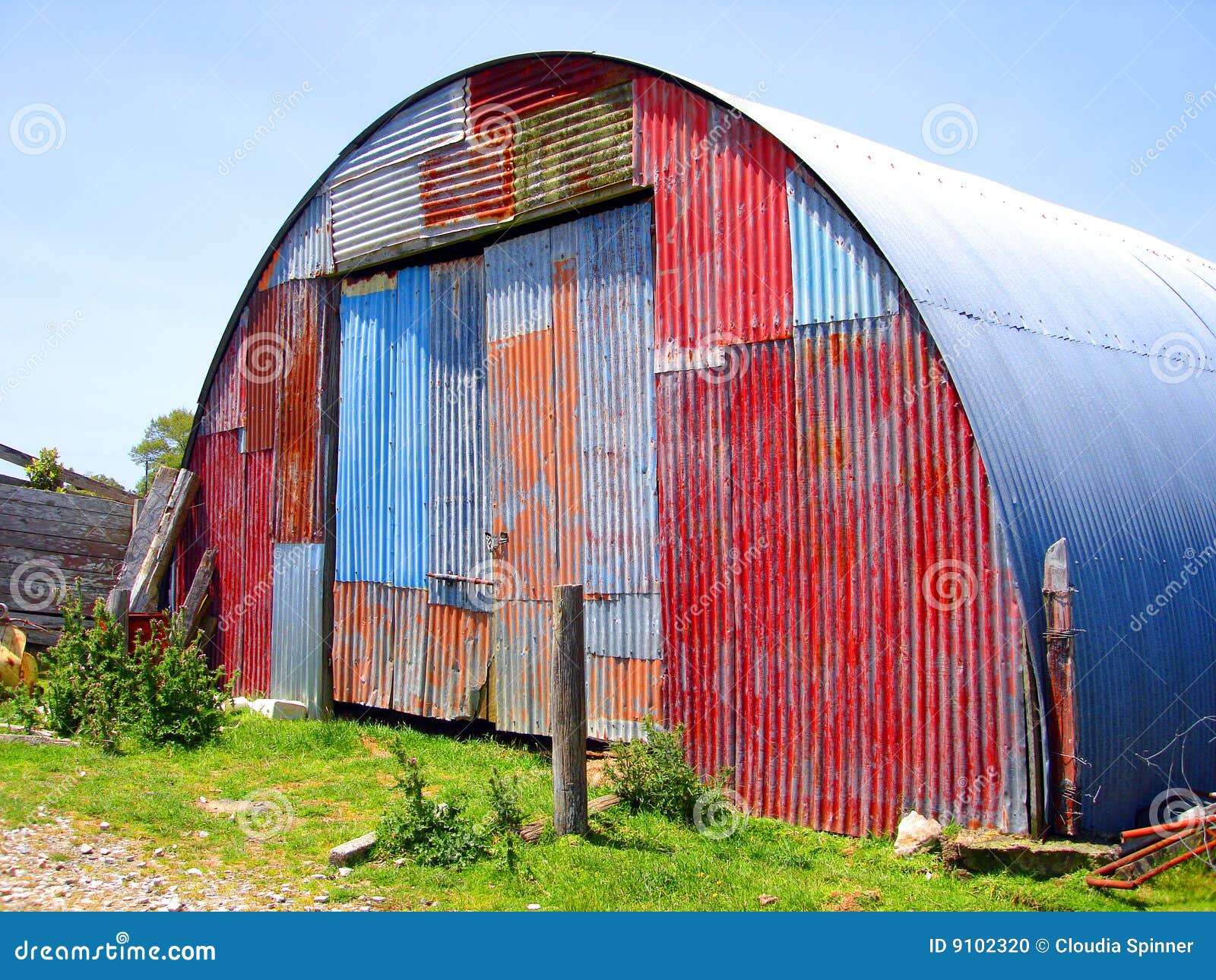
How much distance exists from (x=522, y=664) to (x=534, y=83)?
6041 millimetres

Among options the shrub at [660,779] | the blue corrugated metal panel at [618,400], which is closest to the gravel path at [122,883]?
the shrub at [660,779]

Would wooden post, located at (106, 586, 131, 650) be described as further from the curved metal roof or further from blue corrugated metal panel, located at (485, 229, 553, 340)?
the curved metal roof

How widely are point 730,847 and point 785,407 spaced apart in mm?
3502

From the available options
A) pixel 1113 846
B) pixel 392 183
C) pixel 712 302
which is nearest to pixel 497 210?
pixel 392 183

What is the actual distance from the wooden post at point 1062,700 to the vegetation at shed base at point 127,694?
338 inches

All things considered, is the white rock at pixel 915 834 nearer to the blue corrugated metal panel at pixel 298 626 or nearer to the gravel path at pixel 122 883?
the gravel path at pixel 122 883

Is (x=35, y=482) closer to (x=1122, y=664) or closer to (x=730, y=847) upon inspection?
(x=730, y=847)

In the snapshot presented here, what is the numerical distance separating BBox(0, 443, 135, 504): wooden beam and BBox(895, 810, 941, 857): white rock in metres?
14.5

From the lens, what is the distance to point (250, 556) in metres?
14.7

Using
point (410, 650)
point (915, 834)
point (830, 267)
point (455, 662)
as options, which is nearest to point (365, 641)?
point (410, 650)

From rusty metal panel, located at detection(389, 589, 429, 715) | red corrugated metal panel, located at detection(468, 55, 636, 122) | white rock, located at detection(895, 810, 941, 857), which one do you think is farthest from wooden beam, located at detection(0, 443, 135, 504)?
white rock, located at detection(895, 810, 941, 857)

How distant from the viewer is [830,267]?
8672mm

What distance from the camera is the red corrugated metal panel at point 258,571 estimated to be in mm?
14289
